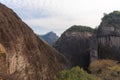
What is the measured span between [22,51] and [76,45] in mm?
65848

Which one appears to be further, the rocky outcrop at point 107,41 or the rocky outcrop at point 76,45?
Answer: the rocky outcrop at point 76,45

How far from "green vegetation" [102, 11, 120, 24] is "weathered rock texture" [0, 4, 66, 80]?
45.5m

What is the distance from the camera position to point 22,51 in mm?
79562

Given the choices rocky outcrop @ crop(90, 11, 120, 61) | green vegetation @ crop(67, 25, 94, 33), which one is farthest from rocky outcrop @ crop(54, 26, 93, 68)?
rocky outcrop @ crop(90, 11, 120, 61)

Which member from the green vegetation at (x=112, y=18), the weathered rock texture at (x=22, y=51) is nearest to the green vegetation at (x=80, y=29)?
the green vegetation at (x=112, y=18)

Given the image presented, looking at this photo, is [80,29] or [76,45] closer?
[76,45]

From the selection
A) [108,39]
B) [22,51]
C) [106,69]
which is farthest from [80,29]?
[22,51]

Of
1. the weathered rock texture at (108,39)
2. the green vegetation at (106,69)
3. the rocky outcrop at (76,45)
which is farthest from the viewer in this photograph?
the rocky outcrop at (76,45)

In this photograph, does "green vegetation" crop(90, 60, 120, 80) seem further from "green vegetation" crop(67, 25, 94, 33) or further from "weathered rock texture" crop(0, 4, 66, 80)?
"green vegetation" crop(67, 25, 94, 33)

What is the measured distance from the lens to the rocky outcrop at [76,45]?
139m

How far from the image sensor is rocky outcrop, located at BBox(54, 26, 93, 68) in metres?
139

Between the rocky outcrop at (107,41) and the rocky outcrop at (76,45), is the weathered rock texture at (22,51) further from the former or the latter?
the rocky outcrop at (76,45)

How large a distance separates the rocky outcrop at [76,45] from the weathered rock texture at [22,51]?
3849 cm

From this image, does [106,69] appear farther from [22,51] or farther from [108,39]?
[22,51]
